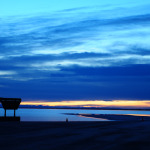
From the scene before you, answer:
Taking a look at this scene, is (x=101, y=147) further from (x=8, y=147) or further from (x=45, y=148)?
(x=8, y=147)

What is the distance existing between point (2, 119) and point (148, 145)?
29139 millimetres

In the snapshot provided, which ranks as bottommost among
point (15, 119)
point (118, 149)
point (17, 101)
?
point (118, 149)

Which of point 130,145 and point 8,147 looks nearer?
point 8,147

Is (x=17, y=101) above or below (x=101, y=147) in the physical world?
above

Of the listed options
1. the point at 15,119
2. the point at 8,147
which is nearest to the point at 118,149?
the point at 8,147

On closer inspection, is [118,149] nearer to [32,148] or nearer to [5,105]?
[32,148]

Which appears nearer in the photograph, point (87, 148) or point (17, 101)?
point (87, 148)

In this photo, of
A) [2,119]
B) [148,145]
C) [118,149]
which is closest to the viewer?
[118,149]

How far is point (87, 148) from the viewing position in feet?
55.1

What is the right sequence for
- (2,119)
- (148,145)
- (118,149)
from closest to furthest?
(118,149) → (148,145) → (2,119)

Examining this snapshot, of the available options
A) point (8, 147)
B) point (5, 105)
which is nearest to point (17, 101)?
point (5, 105)

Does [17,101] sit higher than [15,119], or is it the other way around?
[17,101]

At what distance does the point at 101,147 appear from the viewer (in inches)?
680

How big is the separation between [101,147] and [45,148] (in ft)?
11.1
